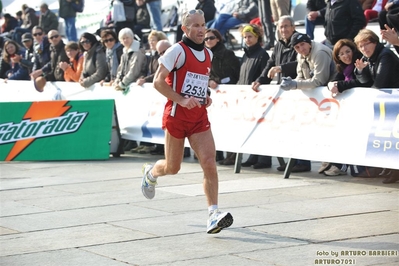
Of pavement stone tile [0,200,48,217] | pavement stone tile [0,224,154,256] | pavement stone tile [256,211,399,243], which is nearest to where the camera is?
pavement stone tile [0,224,154,256]

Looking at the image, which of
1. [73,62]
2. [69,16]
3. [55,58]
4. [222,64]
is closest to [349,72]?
[222,64]

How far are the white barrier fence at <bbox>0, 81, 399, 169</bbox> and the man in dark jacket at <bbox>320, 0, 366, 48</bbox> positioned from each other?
184 centimetres

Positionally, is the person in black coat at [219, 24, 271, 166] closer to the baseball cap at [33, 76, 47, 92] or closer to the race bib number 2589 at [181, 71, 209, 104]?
the race bib number 2589 at [181, 71, 209, 104]

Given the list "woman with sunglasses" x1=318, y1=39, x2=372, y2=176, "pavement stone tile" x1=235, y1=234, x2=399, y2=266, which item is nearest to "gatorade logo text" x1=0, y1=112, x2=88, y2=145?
"woman with sunglasses" x1=318, y1=39, x2=372, y2=176

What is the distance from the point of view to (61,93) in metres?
16.9

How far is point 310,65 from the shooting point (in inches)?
468

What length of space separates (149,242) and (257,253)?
3.52 ft

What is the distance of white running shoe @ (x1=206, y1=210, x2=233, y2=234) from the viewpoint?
7.84 m

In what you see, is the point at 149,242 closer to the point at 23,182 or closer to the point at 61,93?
the point at 23,182

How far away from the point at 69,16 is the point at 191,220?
16520mm

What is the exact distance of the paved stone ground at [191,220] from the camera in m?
7.07

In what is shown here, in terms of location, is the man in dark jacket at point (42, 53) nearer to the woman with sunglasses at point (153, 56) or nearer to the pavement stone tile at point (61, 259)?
the woman with sunglasses at point (153, 56)

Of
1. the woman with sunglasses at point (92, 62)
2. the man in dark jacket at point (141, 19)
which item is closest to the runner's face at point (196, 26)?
the woman with sunglasses at point (92, 62)

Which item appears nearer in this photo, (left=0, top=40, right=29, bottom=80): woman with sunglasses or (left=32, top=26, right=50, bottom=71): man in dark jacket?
(left=32, top=26, right=50, bottom=71): man in dark jacket
